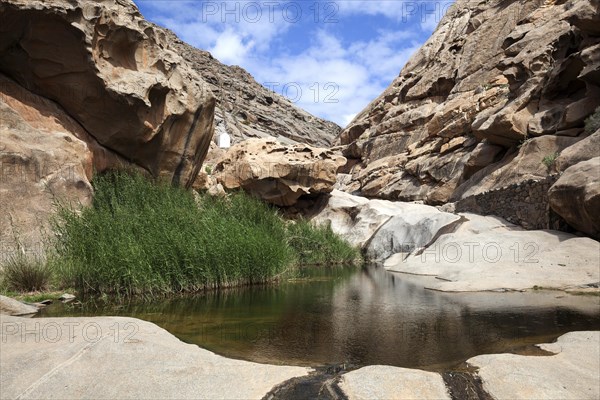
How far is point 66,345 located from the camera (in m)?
3.64

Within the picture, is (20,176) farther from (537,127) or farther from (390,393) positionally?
(537,127)

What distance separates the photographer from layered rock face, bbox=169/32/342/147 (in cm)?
5169

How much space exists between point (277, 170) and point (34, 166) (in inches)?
484

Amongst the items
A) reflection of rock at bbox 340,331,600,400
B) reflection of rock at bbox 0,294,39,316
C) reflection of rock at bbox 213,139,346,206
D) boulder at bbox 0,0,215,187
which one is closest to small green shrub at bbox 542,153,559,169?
reflection of rock at bbox 213,139,346,206

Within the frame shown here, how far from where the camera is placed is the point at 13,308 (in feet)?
17.7

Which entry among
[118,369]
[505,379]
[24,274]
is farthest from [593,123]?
[24,274]

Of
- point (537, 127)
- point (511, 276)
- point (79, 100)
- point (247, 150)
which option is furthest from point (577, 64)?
point (79, 100)

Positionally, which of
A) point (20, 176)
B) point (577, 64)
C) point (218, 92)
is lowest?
point (20, 176)

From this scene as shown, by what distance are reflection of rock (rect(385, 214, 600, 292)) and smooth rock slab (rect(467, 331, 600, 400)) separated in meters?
4.78

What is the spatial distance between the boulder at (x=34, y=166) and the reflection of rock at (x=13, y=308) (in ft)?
7.31

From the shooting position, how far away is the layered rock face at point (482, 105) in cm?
1589

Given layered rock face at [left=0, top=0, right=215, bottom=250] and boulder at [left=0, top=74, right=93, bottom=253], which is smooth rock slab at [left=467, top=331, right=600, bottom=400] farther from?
layered rock face at [left=0, top=0, right=215, bottom=250]

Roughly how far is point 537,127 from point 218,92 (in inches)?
1698

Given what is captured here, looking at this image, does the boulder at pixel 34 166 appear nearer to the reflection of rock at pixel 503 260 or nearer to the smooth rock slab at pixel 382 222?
the reflection of rock at pixel 503 260
